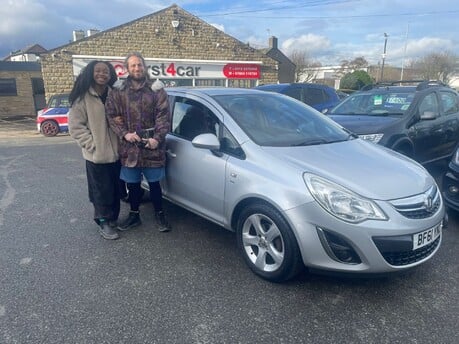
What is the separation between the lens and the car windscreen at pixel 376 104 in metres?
5.52

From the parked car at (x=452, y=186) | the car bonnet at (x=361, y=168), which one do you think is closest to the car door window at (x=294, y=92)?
the parked car at (x=452, y=186)

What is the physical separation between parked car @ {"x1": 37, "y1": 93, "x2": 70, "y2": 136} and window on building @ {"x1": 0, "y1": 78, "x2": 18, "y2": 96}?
9280 millimetres

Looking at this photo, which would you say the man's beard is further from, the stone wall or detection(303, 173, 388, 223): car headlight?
the stone wall

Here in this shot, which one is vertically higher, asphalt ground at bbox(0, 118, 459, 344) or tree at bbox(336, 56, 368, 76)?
tree at bbox(336, 56, 368, 76)

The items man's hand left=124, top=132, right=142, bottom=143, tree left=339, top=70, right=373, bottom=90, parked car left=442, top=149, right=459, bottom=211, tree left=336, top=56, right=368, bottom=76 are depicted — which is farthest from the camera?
tree left=336, top=56, right=368, bottom=76

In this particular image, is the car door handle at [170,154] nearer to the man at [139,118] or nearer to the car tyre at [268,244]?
the man at [139,118]

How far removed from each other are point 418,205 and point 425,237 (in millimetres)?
237

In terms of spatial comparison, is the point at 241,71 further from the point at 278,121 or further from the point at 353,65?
A: the point at 353,65

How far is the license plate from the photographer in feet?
8.21

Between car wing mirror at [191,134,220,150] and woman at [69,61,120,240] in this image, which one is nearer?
car wing mirror at [191,134,220,150]

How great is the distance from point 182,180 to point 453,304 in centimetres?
253

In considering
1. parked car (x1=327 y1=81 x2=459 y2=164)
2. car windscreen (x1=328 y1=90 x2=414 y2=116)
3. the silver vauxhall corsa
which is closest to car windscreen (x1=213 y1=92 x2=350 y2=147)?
the silver vauxhall corsa

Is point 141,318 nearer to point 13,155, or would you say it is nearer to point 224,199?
point 224,199

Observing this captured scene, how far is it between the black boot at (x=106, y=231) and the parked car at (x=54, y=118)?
36.4 feet
